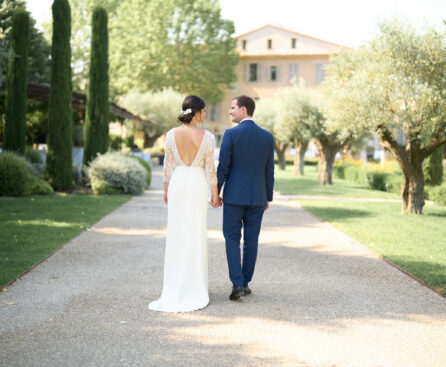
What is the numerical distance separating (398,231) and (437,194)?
7.88 meters

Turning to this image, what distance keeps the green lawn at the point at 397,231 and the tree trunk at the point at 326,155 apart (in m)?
8.46

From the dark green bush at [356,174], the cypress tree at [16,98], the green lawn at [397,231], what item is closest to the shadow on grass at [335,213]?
the green lawn at [397,231]

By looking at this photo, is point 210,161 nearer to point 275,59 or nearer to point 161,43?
point 161,43

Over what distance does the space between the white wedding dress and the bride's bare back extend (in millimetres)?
34

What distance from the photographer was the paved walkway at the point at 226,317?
387 centimetres

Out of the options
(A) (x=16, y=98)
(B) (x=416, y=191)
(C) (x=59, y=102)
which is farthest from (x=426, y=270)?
(A) (x=16, y=98)

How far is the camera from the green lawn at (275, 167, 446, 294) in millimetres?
7418

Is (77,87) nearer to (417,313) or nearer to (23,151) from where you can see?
(23,151)

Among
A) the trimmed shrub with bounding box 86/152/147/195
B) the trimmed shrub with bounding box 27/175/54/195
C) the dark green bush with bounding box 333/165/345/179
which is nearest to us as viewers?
the trimmed shrub with bounding box 27/175/54/195

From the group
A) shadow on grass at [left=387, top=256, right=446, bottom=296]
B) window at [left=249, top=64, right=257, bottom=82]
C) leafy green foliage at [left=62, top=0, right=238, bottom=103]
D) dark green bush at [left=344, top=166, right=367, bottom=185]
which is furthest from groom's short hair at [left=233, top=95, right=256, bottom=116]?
window at [left=249, top=64, right=257, bottom=82]

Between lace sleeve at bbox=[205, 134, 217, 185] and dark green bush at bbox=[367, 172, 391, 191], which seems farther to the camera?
dark green bush at bbox=[367, 172, 391, 191]

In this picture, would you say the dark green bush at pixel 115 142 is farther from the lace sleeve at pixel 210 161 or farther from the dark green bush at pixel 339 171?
the lace sleeve at pixel 210 161

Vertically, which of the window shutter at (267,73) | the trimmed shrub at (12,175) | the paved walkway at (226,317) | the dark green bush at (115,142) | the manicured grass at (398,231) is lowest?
the paved walkway at (226,317)

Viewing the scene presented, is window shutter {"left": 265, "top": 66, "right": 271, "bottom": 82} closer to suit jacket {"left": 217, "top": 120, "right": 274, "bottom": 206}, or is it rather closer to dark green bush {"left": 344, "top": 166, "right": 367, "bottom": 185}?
dark green bush {"left": 344, "top": 166, "right": 367, "bottom": 185}
